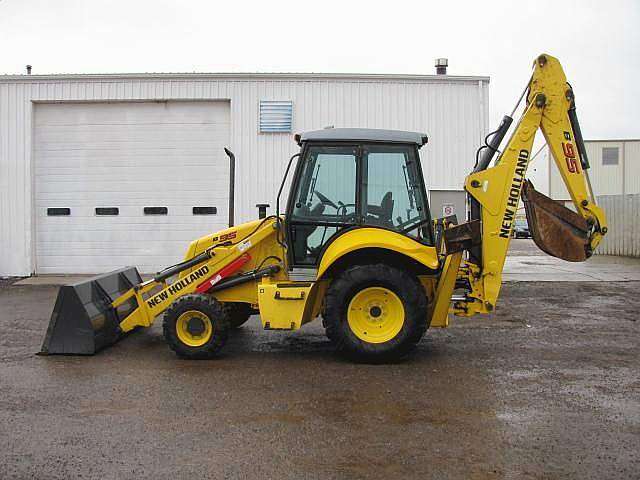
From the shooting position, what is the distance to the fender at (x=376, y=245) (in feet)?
22.7

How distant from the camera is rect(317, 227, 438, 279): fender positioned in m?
6.93

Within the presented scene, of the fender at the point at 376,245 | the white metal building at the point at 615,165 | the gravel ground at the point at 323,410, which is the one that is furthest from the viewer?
the white metal building at the point at 615,165

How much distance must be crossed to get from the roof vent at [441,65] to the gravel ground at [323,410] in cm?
921

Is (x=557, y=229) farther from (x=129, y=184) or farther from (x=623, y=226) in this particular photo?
(x=623, y=226)

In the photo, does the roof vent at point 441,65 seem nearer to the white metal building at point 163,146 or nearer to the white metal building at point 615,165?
the white metal building at point 163,146

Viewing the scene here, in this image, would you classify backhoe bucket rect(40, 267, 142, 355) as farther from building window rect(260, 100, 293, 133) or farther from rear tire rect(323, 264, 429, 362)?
building window rect(260, 100, 293, 133)

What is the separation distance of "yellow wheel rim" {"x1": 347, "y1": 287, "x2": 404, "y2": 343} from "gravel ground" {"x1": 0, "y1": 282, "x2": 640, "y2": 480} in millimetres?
358

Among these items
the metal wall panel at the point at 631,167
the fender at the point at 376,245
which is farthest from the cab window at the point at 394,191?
the metal wall panel at the point at 631,167

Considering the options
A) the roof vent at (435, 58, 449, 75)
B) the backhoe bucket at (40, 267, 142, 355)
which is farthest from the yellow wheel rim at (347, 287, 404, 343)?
the roof vent at (435, 58, 449, 75)

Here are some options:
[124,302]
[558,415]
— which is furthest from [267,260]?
[558,415]

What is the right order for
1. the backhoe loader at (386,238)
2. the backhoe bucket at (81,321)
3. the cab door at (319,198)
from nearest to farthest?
the backhoe loader at (386,238)
the cab door at (319,198)
the backhoe bucket at (81,321)

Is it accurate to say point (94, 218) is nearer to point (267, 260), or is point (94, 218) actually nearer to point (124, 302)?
point (124, 302)

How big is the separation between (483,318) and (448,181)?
555 cm

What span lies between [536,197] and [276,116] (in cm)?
907
